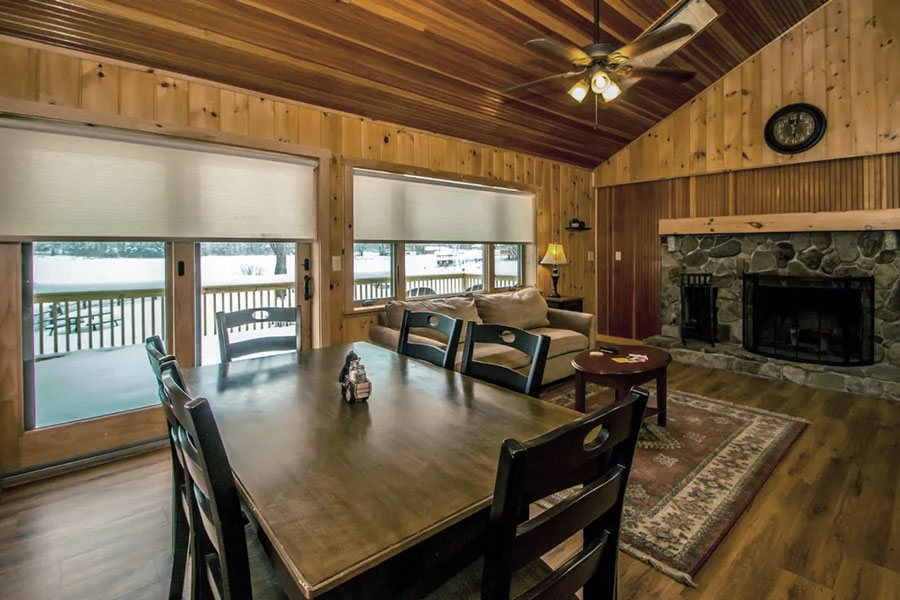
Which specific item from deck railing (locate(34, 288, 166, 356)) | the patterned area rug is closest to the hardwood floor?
the patterned area rug

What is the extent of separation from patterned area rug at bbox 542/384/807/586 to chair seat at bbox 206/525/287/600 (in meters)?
1.52

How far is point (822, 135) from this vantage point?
4.40 metres

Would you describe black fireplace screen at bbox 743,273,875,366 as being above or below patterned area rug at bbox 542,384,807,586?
above

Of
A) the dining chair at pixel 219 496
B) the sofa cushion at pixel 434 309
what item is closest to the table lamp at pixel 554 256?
the sofa cushion at pixel 434 309

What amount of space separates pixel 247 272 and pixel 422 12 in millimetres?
2298

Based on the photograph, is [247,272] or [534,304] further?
[534,304]

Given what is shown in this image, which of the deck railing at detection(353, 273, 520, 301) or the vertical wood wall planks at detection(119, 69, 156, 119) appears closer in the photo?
the vertical wood wall planks at detection(119, 69, 156, 119)

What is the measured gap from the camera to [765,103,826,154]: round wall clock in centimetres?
443

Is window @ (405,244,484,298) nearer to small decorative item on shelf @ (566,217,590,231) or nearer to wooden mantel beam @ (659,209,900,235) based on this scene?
small decorative item on shelf @ (566,217,590,231)

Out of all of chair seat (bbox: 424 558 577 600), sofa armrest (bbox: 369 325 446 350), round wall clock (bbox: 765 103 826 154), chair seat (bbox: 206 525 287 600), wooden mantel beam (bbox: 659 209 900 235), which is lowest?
chair seat (bbox: 424 558 577 600)

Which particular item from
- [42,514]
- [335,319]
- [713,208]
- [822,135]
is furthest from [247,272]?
[822,135]

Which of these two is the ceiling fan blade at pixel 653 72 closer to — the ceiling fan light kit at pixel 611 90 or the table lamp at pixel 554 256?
the ceiling fan light kit at pixel 611 90

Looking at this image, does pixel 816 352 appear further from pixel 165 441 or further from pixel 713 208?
pixel 165 441

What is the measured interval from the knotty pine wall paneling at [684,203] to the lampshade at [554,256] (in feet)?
4.23
